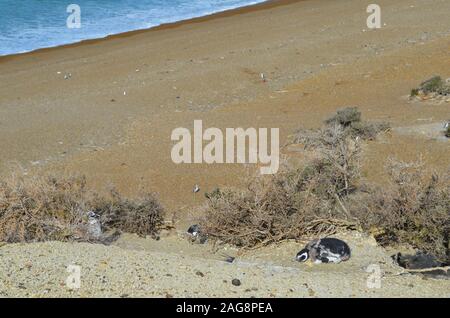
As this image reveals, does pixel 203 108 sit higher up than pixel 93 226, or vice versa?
pixel 203 108

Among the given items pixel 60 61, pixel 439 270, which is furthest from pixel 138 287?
pixel 60 61

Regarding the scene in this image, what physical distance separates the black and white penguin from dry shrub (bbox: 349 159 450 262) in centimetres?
51

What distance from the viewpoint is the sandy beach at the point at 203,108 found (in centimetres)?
531

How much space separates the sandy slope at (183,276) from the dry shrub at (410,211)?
30 centimetres

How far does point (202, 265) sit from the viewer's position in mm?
5598

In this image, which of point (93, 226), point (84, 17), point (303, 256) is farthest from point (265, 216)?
point (84, 17)

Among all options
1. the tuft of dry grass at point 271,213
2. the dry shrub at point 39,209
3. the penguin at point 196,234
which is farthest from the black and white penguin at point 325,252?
the dry shrub at point 39,209

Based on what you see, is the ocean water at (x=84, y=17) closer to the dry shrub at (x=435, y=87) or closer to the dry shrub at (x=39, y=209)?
the dry shrub at (x=435, y=87)

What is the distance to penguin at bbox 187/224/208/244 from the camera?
6699mm

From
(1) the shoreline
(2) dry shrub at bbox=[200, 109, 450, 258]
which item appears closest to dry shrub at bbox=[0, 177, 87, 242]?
(2) dry shrub at bbox=[200, 109, 450, 258]

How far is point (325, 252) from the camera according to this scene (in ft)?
19.6

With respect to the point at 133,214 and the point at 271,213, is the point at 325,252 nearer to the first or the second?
the point at 271,213

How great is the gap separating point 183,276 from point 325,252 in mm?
1382

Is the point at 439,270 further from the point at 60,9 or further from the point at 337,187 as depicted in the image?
the point at 60,9
